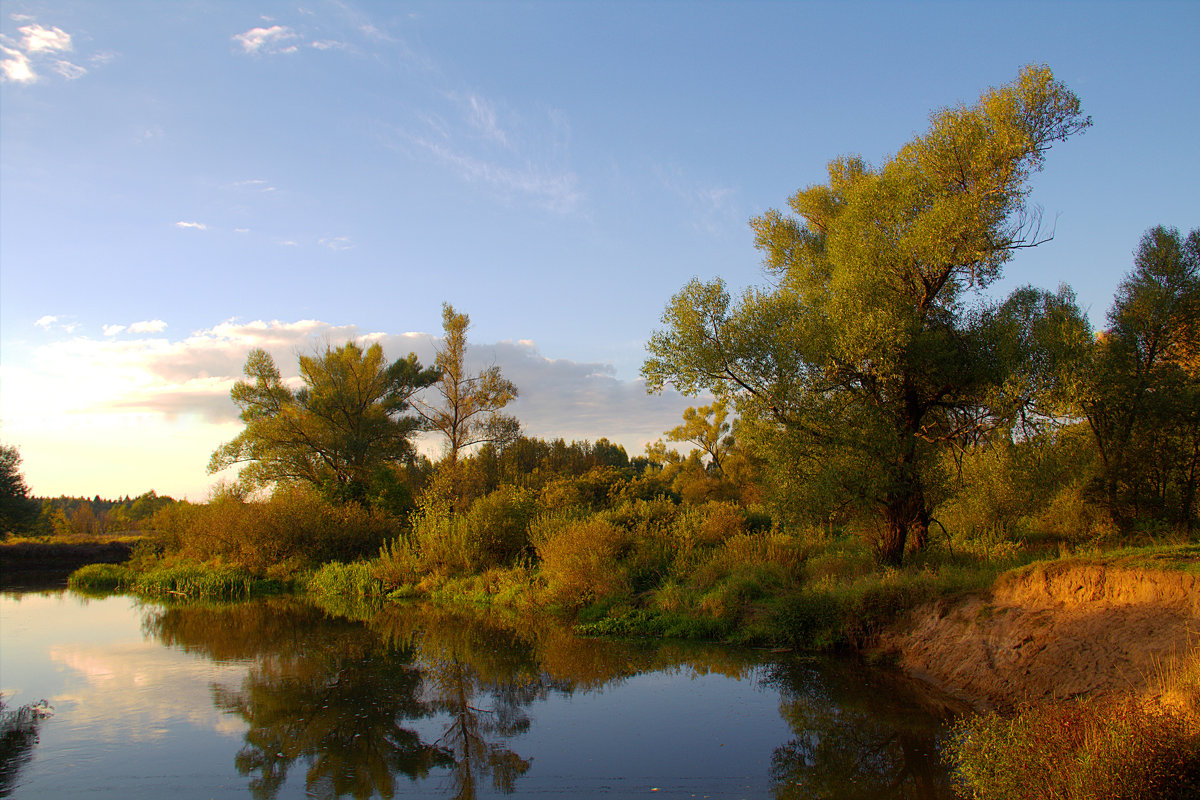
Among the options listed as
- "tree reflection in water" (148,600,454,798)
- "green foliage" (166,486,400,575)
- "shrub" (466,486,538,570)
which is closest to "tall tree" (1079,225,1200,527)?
"shrub" (466,486,538,570)

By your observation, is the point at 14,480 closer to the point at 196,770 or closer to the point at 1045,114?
the point at 196,770

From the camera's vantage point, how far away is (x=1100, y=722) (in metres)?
5.74

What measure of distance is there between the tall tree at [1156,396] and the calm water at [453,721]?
1233 centimetres

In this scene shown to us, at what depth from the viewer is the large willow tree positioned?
1424 centimetres

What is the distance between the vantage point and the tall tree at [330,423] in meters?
33.4

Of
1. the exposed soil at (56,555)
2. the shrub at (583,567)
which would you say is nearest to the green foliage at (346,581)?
the shrub at (583,567)

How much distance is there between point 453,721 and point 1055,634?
8.74 m

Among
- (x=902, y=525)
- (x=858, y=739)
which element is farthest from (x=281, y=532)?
(x=858, y=739)

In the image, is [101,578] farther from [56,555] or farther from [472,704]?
[472,704]

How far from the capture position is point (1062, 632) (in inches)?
372

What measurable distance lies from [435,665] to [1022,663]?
10053 millimetres

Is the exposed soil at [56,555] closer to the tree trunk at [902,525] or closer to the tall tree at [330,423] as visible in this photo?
the tall tree at [330,423]

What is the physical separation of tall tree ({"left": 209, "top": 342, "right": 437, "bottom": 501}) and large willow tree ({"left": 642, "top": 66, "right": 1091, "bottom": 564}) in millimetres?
23662

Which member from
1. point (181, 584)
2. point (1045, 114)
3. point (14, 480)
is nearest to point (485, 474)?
point (181, 584)
